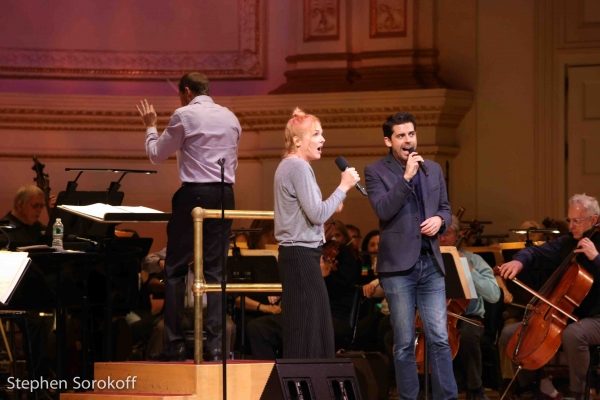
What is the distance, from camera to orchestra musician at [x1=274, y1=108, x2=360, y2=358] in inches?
187

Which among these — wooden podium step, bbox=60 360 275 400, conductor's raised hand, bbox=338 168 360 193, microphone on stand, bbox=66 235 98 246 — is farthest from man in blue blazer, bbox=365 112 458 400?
microphone on stand, bbox=66 235 98 246

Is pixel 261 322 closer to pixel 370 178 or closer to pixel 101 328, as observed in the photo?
pixel 101 328

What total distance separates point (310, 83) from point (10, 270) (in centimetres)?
430

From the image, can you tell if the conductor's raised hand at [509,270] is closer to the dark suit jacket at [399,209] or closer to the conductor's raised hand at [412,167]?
the dark suit jacket at [399,209]

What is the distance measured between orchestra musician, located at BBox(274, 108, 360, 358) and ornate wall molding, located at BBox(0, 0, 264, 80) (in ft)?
16.0

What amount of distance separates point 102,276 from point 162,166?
8.81 feet

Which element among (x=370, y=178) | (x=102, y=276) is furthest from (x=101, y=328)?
(x=370, y=178)

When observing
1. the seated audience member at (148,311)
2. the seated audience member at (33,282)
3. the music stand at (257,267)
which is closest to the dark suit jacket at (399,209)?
the music stand at (257,267)

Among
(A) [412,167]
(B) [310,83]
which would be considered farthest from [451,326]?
(B) [310,83]

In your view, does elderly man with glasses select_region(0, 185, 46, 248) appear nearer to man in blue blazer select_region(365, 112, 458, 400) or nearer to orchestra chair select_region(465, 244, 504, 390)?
orchestra chair select_region(465, 244, 504, 390)

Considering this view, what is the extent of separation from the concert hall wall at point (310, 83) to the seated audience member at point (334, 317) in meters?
1.84

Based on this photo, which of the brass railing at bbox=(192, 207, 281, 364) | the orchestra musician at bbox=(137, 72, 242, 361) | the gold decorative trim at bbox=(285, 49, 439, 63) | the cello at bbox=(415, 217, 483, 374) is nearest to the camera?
the brass railing at bbox=(192, 207, 281, 364)

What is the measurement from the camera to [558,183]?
348 inches

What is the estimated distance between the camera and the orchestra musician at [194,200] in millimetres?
5215
